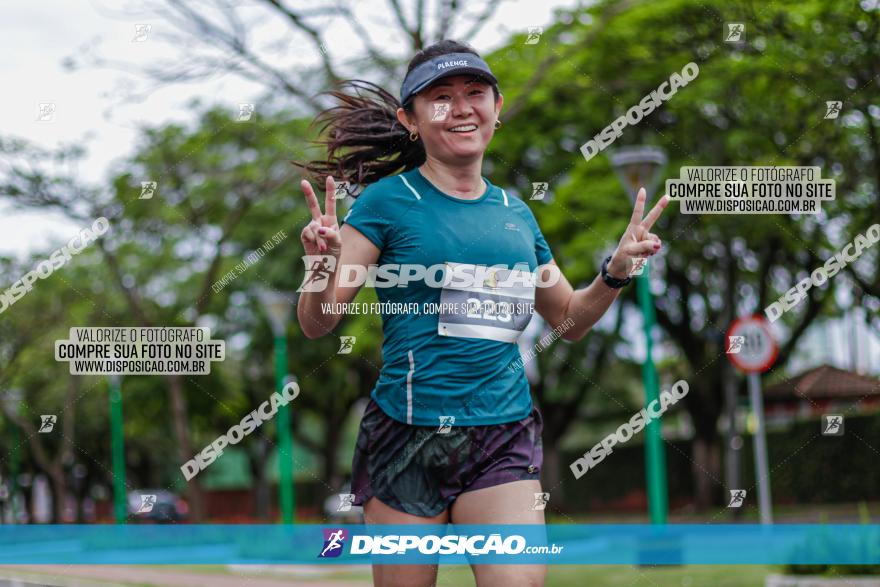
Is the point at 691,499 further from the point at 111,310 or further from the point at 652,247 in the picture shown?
the point at 652,247

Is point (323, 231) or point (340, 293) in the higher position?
point (323, 231)

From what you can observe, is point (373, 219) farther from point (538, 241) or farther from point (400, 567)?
point (400, 567)

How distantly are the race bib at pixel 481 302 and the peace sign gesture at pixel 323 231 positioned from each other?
0.36 metres

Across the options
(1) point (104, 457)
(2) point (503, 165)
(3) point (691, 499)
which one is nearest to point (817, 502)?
(3) point (691, 499)

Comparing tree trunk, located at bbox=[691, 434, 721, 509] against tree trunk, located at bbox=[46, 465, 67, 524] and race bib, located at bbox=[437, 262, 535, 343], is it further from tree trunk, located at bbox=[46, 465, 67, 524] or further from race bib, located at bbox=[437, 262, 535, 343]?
race bib, located at bbox=[437, 262, 535, 343]

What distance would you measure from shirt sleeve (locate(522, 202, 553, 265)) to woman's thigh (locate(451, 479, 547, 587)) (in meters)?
0.79

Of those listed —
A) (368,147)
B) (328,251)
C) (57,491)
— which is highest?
(368,147)

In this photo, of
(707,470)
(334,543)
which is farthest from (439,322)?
(707,470)

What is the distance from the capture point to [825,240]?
1778 centimetres

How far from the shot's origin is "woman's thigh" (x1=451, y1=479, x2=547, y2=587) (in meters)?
3.23

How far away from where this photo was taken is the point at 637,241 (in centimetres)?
354

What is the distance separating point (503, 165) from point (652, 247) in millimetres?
17373

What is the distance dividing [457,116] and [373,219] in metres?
0.41

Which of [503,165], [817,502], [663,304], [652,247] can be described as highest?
[503,165]
